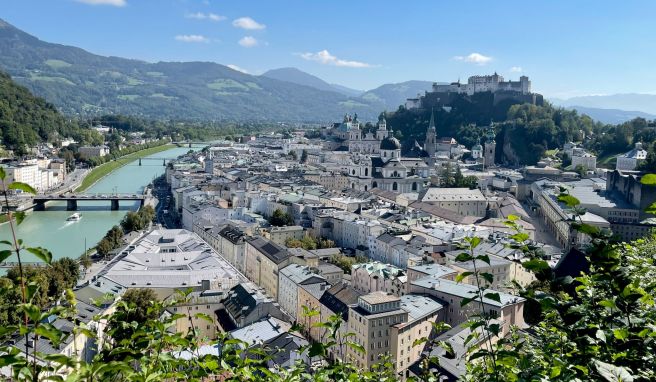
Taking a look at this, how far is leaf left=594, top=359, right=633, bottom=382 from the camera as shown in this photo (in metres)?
1.03

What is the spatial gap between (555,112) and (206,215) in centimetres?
2050

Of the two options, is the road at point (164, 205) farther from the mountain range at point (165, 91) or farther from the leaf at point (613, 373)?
the mountain range at point (165, 91)

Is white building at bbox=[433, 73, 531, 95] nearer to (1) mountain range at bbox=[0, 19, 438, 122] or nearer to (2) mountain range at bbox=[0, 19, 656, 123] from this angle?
(2) mountain range at bbox=[0, 19, 656, 123]

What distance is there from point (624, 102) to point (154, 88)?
350ft

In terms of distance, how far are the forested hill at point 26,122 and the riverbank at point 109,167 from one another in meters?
2.44

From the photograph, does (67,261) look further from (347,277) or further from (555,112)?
(555,112)

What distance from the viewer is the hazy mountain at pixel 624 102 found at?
13362 cm

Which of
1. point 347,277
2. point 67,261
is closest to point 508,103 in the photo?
point 347,277

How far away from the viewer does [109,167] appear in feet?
101

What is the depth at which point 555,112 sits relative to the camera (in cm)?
3039

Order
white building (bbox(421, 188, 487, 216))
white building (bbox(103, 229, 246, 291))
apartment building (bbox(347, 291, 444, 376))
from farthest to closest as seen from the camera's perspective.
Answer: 1. white building (bbox(421, 188, 487, 216))
2. white building (bbox(103, 229, 246, 291))
3. apartment building (bbox(347, 291, 444, 376))

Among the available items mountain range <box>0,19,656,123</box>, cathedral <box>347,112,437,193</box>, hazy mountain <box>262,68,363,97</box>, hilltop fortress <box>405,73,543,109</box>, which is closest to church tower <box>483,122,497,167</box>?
cathedral <box>347,112,437,193</box>

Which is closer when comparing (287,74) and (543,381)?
(543,381)

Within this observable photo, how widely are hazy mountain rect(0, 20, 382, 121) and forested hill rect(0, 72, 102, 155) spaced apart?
45.5m
